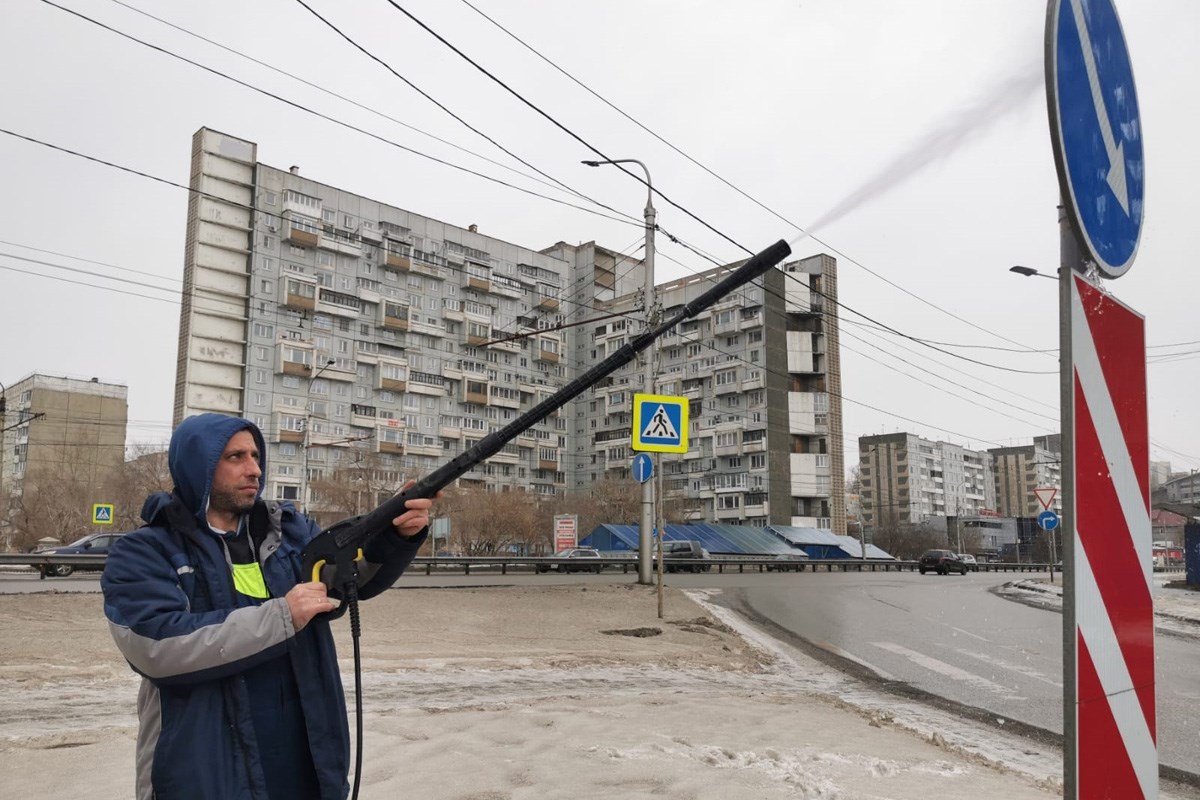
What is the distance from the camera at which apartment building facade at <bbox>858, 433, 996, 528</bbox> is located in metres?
162

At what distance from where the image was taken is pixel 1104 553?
7.04 feet

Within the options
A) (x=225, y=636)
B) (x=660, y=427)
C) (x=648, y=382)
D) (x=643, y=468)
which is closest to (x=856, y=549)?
(x=648, y=382)

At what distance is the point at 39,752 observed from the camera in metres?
5.41

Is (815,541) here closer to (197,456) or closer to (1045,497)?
(1045,497)

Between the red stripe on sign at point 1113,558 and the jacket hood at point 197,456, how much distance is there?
2221 mm

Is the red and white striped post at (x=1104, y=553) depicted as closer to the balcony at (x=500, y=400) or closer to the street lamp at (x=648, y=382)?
the street lamp at (x=648, y=382)

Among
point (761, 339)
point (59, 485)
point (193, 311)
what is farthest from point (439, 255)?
point (59, 485)

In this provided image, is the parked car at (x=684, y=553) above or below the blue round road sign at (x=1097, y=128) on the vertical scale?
→ below

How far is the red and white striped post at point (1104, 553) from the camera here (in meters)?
2.05

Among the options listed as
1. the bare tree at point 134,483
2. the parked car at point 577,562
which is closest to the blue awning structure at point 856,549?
the parked car at point 577,562

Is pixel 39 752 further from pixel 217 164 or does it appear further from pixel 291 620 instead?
pixel 217 164

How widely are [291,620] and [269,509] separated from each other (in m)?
0.49

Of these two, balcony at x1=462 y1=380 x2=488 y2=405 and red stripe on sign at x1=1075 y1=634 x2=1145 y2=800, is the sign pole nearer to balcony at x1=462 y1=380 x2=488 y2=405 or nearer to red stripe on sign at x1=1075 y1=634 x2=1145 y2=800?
red stripe on sign at x1=1075 y1=634 x2=1145 y2=800

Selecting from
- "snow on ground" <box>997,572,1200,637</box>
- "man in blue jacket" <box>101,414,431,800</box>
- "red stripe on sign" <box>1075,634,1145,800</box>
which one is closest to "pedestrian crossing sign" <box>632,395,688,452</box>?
"snow on ground" <box>997,572,1200,637</box>
